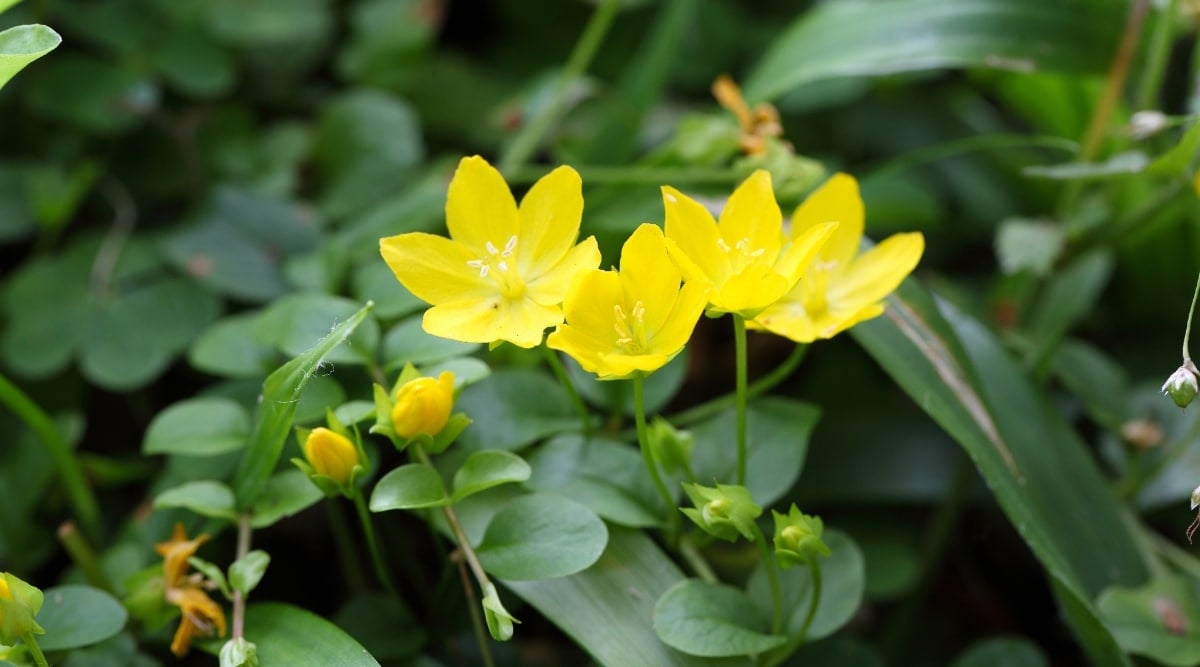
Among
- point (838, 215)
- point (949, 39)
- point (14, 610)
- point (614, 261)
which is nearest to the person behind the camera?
point (14, 610)

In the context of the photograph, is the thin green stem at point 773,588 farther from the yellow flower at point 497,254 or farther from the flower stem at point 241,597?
the flower stem at point 241,597

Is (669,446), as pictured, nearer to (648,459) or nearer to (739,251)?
(648,459)

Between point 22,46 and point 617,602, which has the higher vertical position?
point 22,46

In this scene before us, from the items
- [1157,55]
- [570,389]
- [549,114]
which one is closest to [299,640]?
[570,389]

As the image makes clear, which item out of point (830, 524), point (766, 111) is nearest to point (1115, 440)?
point (830, 524)

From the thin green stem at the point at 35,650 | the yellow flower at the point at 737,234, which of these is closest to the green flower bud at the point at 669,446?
the yellow flower at the point at 737,234

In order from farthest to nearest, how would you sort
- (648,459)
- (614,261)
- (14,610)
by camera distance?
(614,261), (648,459), (14,610)

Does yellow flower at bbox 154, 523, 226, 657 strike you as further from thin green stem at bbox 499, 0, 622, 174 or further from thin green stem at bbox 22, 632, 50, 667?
thin green stem at bbox 499, 0, 622, 174
